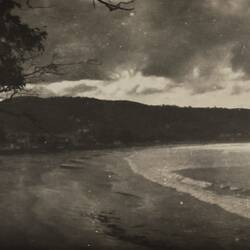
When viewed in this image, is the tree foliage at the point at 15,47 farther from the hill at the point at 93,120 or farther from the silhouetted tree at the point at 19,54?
the hill at the point at 93,120

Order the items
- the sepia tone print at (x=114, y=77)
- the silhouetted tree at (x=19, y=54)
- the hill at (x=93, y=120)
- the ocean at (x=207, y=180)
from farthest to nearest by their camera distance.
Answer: the ocean at (x=207, y=180) → the hill at (x=93, y=120) → the silhouetted tree at (x=19, y=54) → the sepia tone print at (x=114, y=77)

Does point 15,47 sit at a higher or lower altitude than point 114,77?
higher

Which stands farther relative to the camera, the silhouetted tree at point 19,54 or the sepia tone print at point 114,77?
the silhouetted tree at point 19,54

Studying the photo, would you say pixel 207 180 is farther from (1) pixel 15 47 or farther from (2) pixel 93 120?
(1) pixel 15 47

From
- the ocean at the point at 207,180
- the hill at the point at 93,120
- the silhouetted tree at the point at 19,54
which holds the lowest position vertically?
the ocean at the point at 207,180

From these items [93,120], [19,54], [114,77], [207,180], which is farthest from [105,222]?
[207,180]

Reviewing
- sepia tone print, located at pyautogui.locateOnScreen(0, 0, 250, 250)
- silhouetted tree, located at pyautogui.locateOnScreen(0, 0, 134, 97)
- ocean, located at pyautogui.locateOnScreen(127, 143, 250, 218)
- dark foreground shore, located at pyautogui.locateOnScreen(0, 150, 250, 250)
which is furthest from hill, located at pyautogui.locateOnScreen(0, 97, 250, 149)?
ocean, located at pyautogui.locateOnScreen(127, 143, 250, 218)

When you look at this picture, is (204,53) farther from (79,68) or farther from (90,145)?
(90,145)

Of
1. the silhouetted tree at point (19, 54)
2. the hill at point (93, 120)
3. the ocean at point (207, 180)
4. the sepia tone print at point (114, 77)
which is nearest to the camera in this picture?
the sepia tone print at point (114, 77)

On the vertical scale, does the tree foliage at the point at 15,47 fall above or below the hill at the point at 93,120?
above

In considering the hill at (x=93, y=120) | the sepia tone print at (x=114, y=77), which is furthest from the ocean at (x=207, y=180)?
the sepia tone print at (x=114, y=77)
